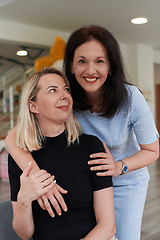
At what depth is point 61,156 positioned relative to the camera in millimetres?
→ 1210

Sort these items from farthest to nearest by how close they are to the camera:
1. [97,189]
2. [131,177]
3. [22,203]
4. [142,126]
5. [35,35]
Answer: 1. [35,35]
2. [131,177]
3. [142,126]
4. [97,189]
5. [22,203]

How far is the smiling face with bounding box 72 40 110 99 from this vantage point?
123 centimetres

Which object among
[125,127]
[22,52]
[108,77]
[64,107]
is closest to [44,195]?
[64,107]

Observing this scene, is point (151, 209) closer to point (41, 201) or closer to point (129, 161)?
point (129, 161)

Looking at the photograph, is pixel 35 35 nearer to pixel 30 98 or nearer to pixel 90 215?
pixel 30 98

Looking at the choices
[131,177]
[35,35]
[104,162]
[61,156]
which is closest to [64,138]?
[61,156]

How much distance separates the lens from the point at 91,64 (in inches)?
48.1

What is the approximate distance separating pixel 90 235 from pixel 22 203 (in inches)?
11.9

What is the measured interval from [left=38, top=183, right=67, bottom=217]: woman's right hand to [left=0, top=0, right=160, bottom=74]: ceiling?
3.09m

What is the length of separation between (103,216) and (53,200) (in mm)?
227

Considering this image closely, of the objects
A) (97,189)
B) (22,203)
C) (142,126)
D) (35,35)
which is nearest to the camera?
(22,203)

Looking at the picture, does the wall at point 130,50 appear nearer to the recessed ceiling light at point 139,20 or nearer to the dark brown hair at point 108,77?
the recessed ceiling light at point 139,20

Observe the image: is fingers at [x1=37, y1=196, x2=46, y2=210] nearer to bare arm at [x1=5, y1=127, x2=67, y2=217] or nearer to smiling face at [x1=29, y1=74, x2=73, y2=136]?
bare arm at [x1=5, y1=127, x2=67, y2=217]

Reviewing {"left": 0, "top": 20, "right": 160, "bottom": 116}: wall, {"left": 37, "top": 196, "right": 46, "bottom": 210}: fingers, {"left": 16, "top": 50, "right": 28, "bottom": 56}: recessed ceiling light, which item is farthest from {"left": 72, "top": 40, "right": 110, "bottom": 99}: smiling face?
{"left": 16, "top": 50, "right": 28, "bottom": 56}: recessed ceiling light
